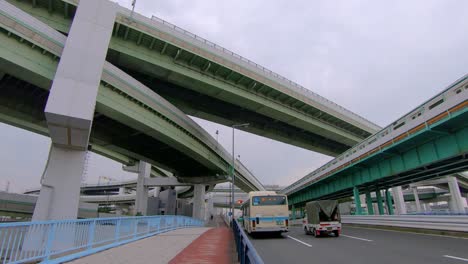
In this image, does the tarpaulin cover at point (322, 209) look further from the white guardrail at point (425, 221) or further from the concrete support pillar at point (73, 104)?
the concrete support pillar at point (73, 104)

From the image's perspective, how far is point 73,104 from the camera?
1588 centimetres

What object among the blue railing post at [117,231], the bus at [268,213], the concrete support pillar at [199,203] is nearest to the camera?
the blue railing post at [117,231]

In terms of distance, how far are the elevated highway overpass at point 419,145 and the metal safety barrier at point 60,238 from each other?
1785cm

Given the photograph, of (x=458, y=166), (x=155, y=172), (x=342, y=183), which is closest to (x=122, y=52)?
(x=342, y=183)

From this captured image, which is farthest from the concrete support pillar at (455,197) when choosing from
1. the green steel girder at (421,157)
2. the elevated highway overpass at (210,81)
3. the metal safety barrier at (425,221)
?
the metal safety barrier at (425,221)

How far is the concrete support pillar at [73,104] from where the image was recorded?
15945 millimetres

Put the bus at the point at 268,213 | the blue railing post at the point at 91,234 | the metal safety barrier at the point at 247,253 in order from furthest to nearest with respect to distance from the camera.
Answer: the bus at the point at 268,213 → the blue railing post at the point at 91,234 → the metal safety barrier at the point at 247,253

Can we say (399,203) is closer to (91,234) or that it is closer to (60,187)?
(60,187)

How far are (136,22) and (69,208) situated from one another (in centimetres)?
1593

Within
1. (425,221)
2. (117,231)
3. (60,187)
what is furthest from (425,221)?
(60,187)

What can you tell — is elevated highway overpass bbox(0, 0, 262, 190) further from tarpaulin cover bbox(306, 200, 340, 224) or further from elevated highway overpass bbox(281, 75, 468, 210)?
elevated highway overpass bbox(281, 75, 468, 210)

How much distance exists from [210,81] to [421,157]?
1973cm

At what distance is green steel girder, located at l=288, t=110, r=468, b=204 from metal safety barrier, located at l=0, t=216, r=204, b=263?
703 inches

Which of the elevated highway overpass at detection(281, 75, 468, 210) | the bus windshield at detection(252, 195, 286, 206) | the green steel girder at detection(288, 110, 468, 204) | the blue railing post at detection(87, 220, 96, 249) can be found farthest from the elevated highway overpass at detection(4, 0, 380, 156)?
the blue railing post at detection(87, 220, 96, 249)
